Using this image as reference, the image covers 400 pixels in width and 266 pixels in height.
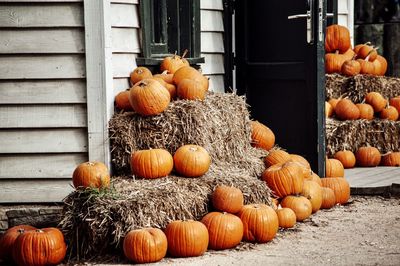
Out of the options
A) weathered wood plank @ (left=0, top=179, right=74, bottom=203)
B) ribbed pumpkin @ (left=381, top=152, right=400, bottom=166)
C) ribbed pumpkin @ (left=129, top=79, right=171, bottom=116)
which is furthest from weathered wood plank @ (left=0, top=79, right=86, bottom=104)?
ribbed pumpkin @ (left=381, top=152, right=400, bottom=166)

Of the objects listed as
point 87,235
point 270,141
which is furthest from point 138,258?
point 270,141

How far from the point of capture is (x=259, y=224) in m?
6.38

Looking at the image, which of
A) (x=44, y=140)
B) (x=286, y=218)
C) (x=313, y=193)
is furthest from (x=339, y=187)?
(x=44, y=140)

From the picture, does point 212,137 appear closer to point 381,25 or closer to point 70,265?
point 70,265

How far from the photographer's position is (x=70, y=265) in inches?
235

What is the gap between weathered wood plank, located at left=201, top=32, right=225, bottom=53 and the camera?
884cm

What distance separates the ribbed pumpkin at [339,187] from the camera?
7.81 meters

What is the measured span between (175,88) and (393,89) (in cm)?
397

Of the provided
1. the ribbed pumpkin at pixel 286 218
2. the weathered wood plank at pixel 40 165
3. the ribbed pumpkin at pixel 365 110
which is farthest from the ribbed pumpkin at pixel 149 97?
the ribbed pumpkin at pixel 365 110

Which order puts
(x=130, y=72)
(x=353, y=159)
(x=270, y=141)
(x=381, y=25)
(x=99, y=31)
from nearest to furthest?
(x=99, y=31) → (x=130, y=72) → (x=270, y=141) → (x=353, y=159) → (x=381, y=25)

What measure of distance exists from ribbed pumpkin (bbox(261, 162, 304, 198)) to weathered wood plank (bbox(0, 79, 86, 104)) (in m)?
1.75

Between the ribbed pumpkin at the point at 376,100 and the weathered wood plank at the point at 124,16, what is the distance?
3438 mm

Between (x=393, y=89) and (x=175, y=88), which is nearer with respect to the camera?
(x=175, y=88)

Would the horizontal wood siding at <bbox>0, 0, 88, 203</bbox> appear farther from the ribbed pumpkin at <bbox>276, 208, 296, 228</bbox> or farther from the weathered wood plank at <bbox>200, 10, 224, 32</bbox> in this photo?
the weathered wood plank at <bbox>200, 10, 224, 32</bbox>
